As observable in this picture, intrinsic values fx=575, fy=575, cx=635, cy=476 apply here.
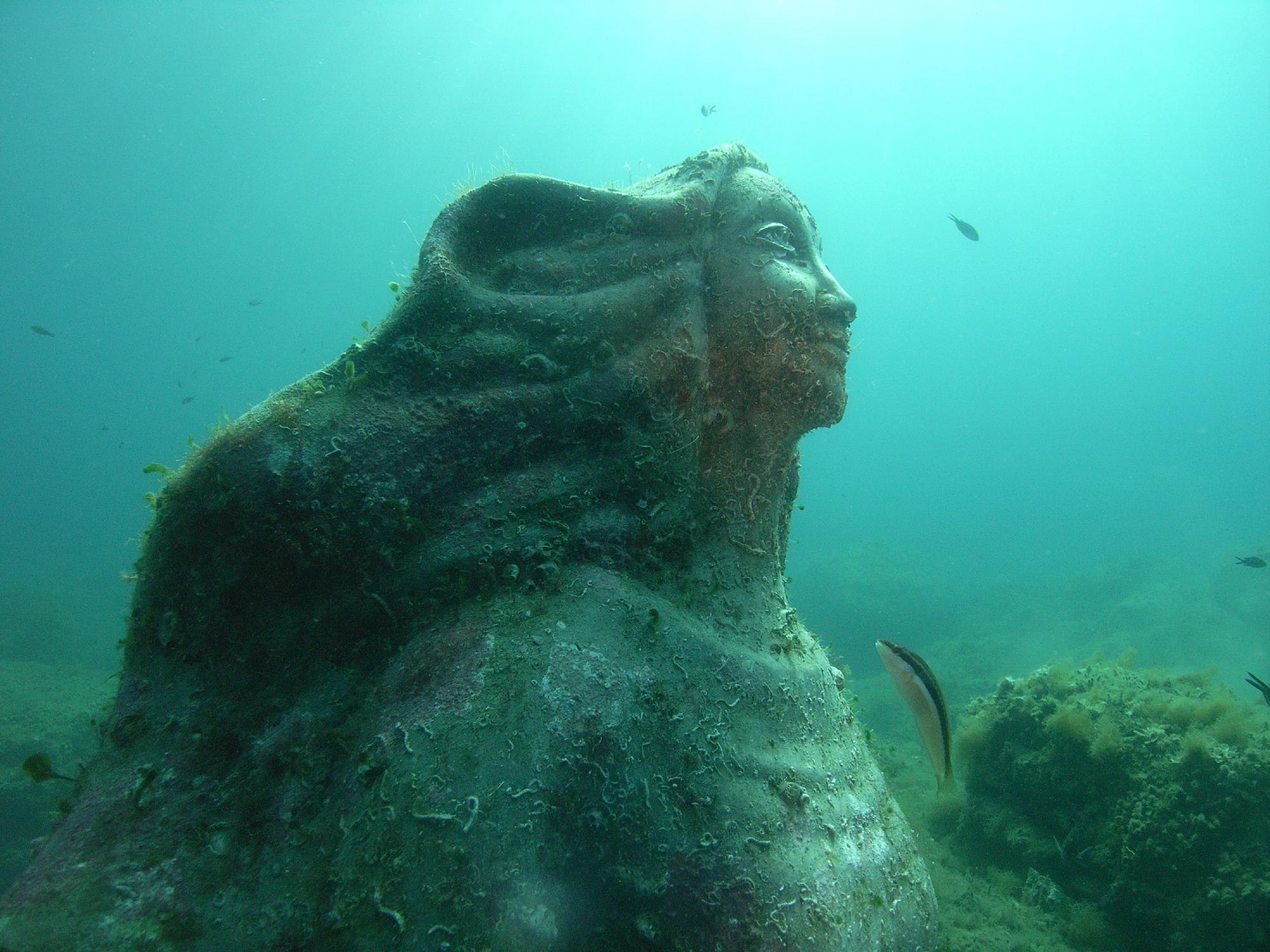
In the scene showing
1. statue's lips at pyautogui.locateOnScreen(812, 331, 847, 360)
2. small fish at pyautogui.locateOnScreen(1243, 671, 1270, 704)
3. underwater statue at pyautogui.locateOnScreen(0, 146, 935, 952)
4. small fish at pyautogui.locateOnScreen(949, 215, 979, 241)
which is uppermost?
small fish at pyautogui.locateOnScreen(949, 215, 979, 241)

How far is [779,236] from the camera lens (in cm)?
327

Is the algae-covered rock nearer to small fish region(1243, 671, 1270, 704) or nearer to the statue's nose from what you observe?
small fish region(1243, 671, 1270, 704)

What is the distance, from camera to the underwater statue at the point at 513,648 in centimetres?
189

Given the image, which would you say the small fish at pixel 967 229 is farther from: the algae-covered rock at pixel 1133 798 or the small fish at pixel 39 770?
the small fish at pixel 39 770

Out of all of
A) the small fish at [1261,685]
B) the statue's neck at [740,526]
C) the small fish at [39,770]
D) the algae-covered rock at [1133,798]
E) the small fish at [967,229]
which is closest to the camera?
the small fish at [39,770]

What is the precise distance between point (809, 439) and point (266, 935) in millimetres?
116934

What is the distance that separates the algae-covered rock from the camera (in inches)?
181

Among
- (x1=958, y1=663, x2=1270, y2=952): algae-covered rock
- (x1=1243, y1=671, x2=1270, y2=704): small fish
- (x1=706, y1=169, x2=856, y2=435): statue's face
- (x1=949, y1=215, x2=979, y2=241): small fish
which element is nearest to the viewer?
(x1=706, y1=169, x2=856, y2=435): statue's face

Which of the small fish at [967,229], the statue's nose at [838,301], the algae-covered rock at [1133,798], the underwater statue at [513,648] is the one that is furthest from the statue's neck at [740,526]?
the small fish at [967,229]

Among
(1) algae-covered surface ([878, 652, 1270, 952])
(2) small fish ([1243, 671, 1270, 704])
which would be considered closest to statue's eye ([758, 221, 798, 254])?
(1) algae-covered surface ([878, 652, 1270, 952])

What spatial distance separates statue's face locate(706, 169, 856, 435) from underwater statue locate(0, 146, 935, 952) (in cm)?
2

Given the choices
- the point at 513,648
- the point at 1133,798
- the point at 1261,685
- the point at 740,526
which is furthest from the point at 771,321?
the point at 1261,685

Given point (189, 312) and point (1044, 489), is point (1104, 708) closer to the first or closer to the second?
point (1044, 489)

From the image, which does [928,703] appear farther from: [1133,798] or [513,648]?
[1133,798]
